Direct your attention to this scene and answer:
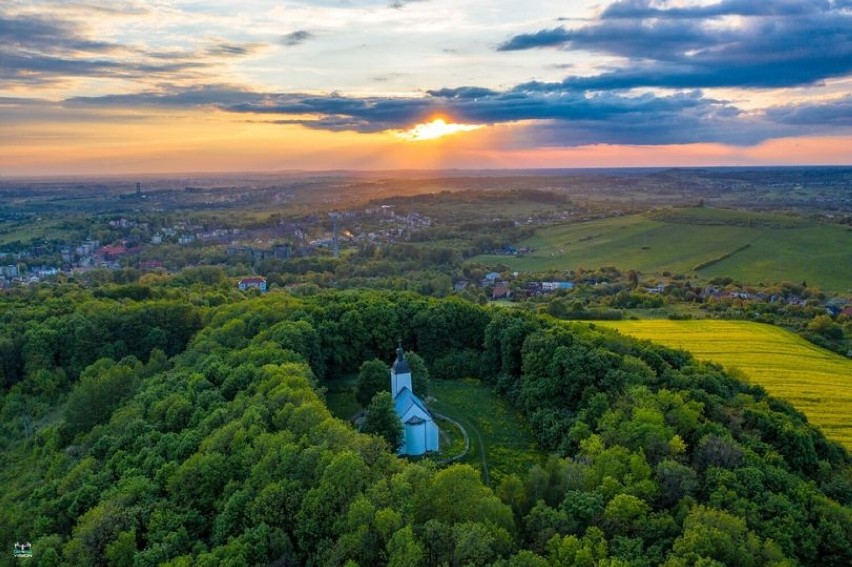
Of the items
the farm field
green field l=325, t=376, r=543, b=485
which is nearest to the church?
green field l=325, t=376, r=543, b=485

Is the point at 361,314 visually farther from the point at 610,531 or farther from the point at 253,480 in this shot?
the point at 610,531

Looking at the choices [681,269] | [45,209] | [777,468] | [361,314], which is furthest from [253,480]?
[45,209]

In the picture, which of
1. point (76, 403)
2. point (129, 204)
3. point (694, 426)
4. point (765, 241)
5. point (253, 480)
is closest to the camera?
point (253, 480)

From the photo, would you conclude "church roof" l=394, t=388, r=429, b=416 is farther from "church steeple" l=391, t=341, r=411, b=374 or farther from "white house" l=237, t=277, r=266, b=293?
"white house" l=237, t=277, r=266, b=293

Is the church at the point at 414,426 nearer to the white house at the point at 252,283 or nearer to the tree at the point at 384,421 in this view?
the tree at the point at 384,421

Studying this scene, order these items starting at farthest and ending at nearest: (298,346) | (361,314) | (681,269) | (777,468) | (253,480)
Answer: (681,269), (361,314), (298,346), (777,468), (253,480)

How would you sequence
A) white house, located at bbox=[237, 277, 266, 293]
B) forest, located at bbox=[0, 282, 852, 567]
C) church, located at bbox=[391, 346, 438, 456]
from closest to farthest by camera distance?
1. forest, located at bbox=[0, 282, 852, 567]
2. church, located at bbox=[391, 346, 438, 456]
3. white house, located at bbox=[237, 277, 266, 293]
